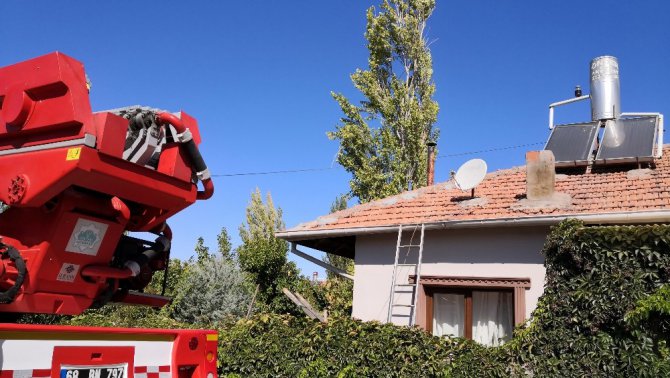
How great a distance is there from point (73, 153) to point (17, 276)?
0.89m

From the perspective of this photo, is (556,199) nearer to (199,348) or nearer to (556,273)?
(556,273)

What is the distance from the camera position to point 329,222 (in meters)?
11.6

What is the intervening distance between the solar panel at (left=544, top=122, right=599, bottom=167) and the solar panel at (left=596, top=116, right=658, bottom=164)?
0.74 feet

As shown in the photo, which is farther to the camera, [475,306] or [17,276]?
[475,306]

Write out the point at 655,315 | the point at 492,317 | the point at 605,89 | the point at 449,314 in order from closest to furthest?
1. the point at 655,315
2. the point at 492,317
3. the point at 449,314
4. the point at 605,89

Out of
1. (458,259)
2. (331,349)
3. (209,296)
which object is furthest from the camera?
(209,296)

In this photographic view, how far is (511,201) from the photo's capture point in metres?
10.4

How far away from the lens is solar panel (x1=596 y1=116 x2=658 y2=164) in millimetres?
10662

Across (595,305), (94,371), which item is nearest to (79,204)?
(94,371)

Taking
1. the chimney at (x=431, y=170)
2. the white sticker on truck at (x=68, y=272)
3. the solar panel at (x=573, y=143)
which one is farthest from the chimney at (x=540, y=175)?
the white sticker on truck at (x=68, y=272)

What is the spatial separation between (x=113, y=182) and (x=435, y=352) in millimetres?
5533

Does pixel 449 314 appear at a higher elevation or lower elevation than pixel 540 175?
lower

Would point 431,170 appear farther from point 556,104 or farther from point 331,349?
point 331,349

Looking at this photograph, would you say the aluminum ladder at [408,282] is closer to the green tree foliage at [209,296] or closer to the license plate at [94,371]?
the license plate at [94,371]
